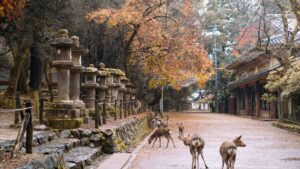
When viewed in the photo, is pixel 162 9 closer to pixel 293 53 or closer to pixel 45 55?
pixel 45 55

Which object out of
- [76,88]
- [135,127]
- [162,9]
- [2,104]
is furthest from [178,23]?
[76,88]

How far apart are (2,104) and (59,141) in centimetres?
1140

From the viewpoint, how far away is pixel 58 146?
9523 mm

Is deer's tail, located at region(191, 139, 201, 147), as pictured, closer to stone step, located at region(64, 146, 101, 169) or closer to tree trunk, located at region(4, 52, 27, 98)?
stone step, located at region(64, 146, 101, 169)

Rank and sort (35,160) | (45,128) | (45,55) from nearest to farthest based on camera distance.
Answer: (35,160), (45,128), (45,55)

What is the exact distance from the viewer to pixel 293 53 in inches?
1350

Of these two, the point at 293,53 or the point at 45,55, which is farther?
the point at 293,53

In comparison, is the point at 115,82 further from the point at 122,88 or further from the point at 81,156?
the point at 81,156

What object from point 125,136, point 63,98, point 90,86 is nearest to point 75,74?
point 63,98

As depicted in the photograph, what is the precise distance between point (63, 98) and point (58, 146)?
3.46 m

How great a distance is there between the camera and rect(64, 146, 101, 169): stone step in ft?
28.7

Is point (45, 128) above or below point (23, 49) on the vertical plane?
below

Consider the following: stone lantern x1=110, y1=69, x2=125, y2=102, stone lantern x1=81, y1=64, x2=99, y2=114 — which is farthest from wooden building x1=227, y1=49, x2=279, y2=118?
stone lantern x1=81, y1=64, x2=99, y2=114

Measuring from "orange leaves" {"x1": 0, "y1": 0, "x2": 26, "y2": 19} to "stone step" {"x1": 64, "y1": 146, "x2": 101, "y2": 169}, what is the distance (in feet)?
14.5
